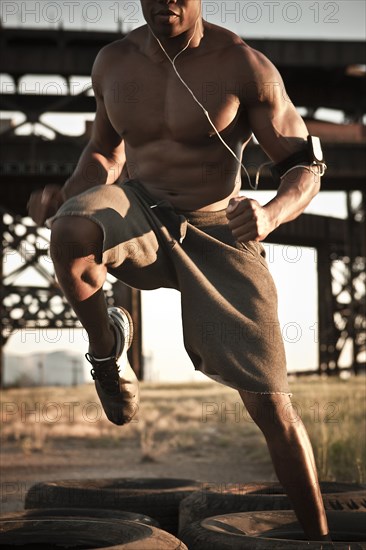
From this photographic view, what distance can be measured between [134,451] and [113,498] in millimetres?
7097

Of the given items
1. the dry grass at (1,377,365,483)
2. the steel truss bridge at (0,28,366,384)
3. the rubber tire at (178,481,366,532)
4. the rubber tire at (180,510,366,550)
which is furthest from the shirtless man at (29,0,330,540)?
the steel truss bridge at (0,28,366,384)

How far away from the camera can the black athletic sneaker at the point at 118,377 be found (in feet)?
15.1

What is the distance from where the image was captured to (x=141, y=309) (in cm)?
1992

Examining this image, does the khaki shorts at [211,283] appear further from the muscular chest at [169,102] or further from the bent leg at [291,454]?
the muscular chest at [169,102]

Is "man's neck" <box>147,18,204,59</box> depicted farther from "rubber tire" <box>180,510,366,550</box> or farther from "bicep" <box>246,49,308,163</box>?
"rubber tire" <box>180,510,366,550</box>

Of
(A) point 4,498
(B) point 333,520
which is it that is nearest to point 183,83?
(B) point 333,520

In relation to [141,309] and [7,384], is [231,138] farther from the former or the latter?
[7,384]

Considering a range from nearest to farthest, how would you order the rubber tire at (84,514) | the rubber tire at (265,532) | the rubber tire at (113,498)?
1. the rubber tire at (265,532)
2. the rubber tire at (84,514)
3. the rubber tire at (113,498)

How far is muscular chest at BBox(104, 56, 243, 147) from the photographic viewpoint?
435 cm

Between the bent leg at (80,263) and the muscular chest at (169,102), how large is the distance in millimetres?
684

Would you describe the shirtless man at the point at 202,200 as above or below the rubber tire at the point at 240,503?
above

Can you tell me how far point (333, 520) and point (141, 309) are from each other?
49.4 feet

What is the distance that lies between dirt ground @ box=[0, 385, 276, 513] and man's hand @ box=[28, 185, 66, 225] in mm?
4664

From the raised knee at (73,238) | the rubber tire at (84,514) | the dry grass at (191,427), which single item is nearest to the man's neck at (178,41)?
the raised knee at (73,238)
